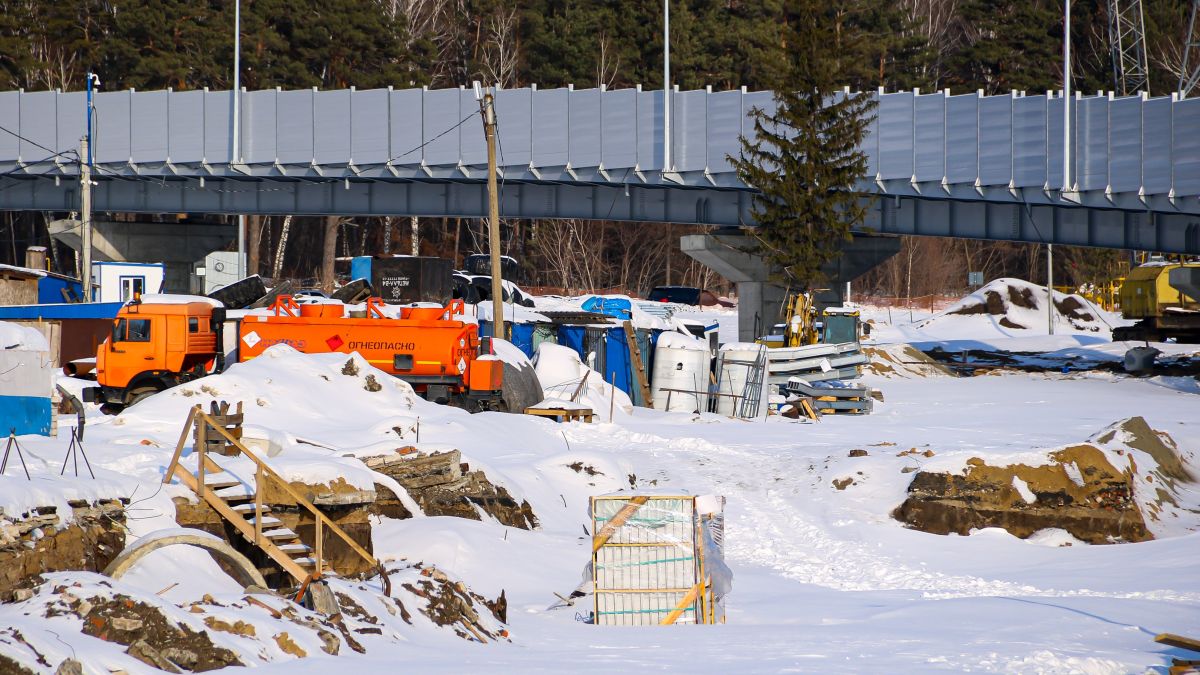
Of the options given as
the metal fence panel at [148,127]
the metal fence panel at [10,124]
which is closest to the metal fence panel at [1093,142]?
the metal fence panel at [148,127]

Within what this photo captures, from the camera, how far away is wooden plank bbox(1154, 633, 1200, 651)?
39.0 feet

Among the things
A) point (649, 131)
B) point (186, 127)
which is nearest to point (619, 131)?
point (649, 131)

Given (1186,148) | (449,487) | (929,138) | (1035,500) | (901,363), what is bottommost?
(1035,500)

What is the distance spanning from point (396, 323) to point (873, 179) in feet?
70.4

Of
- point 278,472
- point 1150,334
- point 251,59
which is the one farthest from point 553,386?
point 251,59

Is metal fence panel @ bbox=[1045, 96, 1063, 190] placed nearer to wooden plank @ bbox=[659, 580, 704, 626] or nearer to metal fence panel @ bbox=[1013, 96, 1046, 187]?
metal fence panel @ bbox=[1013, 96, 1046, 187]

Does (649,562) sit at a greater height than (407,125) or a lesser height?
lesser

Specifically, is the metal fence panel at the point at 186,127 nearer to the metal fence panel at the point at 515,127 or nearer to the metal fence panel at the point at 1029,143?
the metal fence panel at the point at 515,127

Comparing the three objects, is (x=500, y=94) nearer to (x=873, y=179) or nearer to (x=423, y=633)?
(x=873, y=179)

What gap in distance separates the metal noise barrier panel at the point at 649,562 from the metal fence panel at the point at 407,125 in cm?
3654

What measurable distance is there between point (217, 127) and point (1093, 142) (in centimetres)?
3085

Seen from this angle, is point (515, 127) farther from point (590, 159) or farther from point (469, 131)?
point (590, 159)

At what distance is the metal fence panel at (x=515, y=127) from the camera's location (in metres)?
47.8

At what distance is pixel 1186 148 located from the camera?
→ 3869cm
